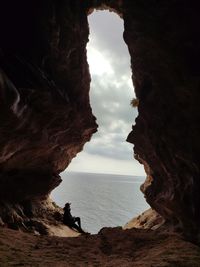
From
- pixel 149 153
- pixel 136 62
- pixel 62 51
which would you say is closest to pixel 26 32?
pixel 62 51

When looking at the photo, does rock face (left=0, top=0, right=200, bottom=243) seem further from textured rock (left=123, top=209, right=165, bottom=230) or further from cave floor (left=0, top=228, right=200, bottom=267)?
cave floor (left=0, top=228, right=200, bottom=267)

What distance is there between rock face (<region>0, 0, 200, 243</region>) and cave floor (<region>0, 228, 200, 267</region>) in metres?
4.69

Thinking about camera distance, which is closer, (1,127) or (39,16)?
(1,127)

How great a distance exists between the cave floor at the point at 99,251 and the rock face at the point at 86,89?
4686 mm

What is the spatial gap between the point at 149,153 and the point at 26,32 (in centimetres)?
1520

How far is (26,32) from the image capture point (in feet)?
67.7

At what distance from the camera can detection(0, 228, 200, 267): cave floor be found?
36.9 ft

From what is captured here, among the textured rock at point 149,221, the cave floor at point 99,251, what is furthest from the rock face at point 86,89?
the cave floor at point 99,251

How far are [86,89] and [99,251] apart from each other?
17.7m

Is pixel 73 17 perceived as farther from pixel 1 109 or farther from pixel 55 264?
→ pixel 55 264

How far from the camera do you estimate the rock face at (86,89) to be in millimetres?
17266

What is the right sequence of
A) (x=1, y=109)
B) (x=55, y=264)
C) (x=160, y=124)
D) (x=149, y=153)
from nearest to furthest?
(x=55, y=264)
(x=1, y=109)
(x=160, y=124)
(x=149, y=153)

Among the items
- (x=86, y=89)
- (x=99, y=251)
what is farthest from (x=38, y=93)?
(x=86, y=89)

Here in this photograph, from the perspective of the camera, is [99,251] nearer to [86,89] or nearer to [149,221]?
[86,89]
